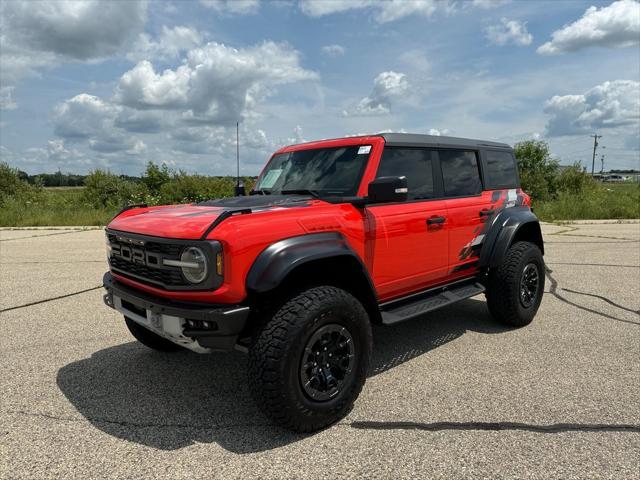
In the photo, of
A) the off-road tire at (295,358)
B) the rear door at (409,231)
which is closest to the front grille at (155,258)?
the off-road tire at (295,358)

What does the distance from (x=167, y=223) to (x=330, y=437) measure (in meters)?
1.66

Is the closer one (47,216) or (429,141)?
(429,141)

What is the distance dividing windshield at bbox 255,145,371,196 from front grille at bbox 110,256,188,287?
4.50 ft

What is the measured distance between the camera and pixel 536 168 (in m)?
38.5

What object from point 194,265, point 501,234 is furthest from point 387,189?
point 501,234

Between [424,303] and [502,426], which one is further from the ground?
[424,303]

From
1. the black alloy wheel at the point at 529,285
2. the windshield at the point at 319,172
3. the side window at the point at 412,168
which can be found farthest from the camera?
the black alloy wheel at the point at 529,285

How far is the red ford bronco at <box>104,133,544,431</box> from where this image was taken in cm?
263

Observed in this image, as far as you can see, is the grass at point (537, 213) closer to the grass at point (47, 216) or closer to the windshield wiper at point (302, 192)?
the grass at point (47, 216)

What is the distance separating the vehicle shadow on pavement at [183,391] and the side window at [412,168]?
1436 mm

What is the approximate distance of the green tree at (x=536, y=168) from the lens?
32.8m

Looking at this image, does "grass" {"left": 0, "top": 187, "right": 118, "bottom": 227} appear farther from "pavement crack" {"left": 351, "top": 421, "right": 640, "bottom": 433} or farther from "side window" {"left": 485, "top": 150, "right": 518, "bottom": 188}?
"pavement crack" {"left": 351, "top": 421, "right": 640, "bottom": 433}

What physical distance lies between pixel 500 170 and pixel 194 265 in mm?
3624

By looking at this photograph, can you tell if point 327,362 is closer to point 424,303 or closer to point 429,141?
point 424,303
